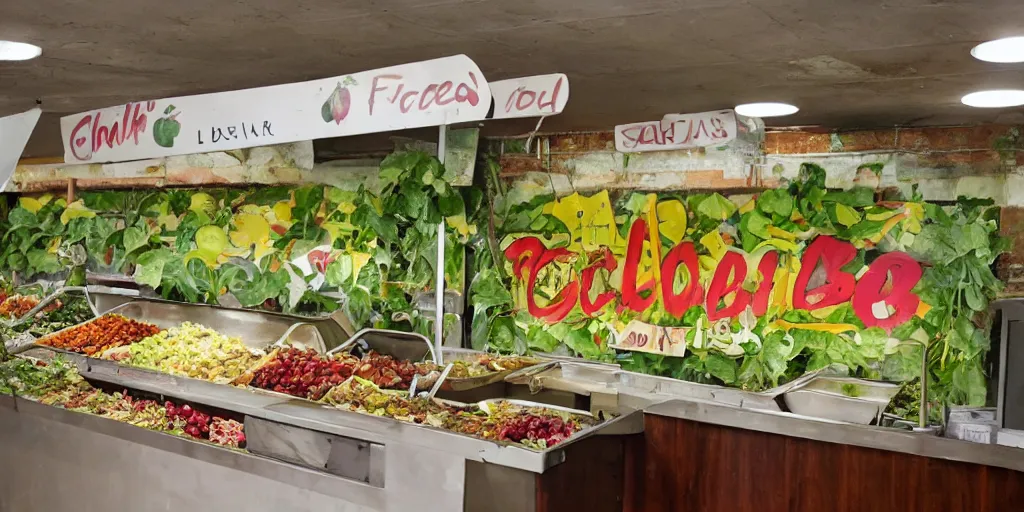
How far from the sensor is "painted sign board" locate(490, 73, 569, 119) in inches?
109

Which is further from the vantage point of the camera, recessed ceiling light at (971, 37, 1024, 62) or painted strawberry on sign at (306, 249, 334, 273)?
painted strawberry on sign at (306, 249, 334, 273)

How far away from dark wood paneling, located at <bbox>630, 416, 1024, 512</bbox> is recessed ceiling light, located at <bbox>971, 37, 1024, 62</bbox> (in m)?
1.48

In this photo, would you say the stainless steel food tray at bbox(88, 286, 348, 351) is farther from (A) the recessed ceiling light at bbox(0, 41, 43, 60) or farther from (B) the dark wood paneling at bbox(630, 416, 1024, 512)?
(B) the dark wood paneling at bbox(630, 416, 1024, 512)

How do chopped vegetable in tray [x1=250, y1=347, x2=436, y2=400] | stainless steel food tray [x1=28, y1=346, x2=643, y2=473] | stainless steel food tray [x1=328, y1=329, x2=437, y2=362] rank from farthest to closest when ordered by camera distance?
stainless steel food tray [x1=328, y1=329, x2=437, y2=362] < chopped vegetable in tray [x1=250, y1=347, x2=436, y2=400] < stainless steel food tray [x1=28, y1=346, x2=643, y2=473]

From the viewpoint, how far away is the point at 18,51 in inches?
127

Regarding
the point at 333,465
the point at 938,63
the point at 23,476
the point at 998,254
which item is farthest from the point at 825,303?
the point at 23,476

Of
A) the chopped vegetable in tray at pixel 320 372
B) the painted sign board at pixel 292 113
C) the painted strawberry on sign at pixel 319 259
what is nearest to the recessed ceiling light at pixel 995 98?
the painted sign board at pixel 292 113

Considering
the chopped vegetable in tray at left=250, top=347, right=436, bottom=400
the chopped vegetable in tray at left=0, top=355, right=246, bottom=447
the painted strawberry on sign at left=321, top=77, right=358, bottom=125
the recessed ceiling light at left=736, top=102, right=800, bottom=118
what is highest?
the recessed ceiling light at left=736, top=102, right=800, bottom=118

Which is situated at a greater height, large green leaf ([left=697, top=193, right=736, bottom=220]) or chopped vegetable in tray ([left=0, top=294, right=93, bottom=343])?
large green leaf ([left=697, top=193, right=736, bottom=220])

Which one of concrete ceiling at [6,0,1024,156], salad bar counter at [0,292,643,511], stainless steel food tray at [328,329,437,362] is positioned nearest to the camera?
concrete ceiling at [6,0,1024,156]

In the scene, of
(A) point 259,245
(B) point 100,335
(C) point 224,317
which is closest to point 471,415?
(B) point 100,335

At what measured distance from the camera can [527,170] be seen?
5660 millimetres

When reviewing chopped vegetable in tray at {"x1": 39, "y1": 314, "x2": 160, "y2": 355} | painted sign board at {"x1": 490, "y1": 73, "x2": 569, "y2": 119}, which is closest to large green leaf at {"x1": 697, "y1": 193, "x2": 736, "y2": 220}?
painted sign board at {"x1": 490, "y1": 73, "x2": 569, "y2": 119}

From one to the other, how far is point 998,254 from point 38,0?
15.2ft
